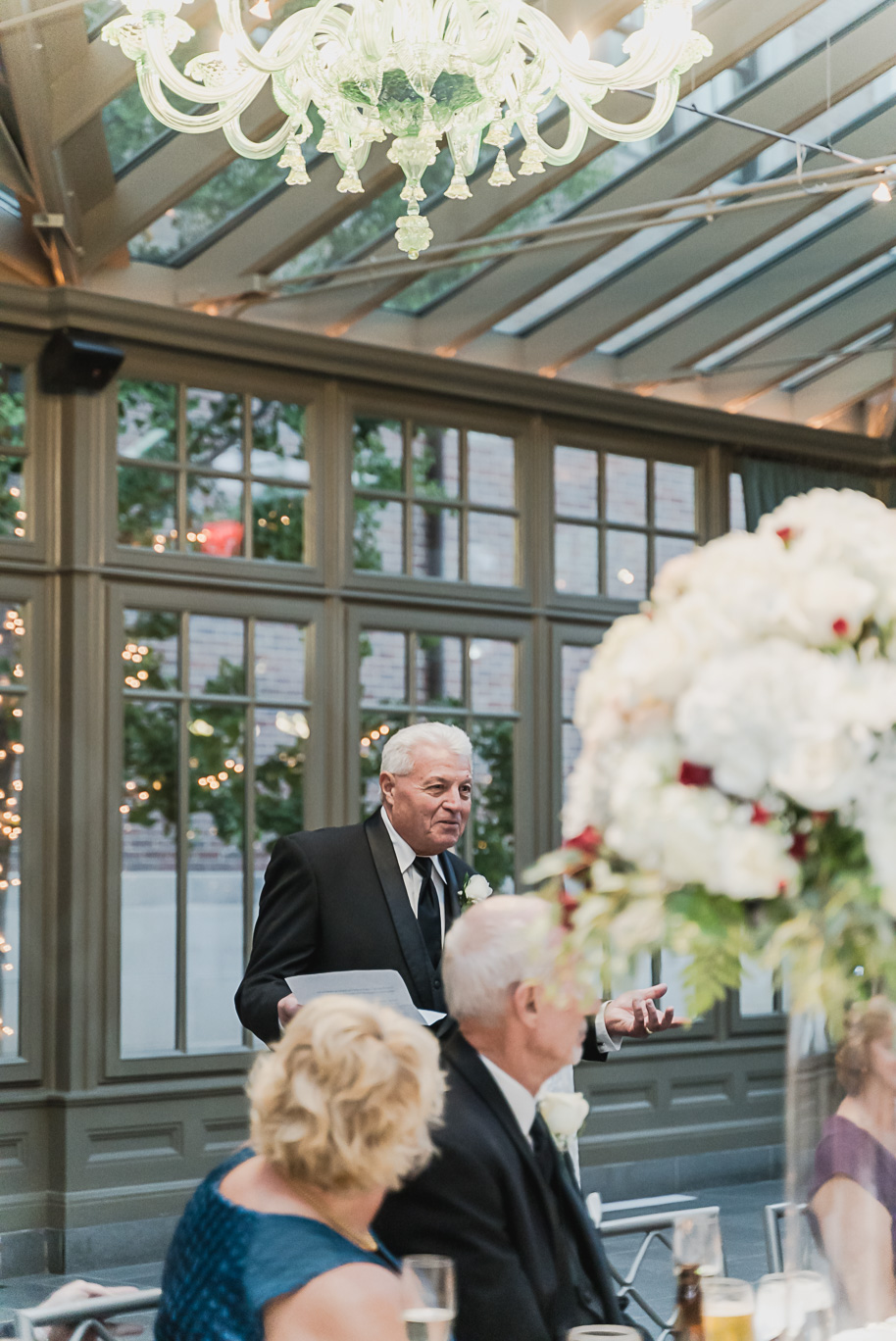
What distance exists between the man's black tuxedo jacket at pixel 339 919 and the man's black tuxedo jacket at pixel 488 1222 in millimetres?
1714

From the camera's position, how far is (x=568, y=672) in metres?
7.87

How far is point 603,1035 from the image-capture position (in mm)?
3322

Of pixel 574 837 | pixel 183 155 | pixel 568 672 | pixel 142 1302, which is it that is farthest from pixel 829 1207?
pixel 568 672

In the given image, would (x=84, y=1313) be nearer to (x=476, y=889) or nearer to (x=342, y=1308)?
(x=342, y=1308)

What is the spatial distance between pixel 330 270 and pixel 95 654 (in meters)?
1.73

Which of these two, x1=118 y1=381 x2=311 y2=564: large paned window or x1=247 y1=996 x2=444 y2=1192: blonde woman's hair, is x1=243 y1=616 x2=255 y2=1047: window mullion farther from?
x1=247 y1=996 x2=444 y2=1192: blonde woman's hair

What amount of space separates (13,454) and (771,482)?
3.87 m

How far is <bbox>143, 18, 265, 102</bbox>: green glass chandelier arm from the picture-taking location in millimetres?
3412

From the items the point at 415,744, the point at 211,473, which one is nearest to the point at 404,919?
the point at 415,744

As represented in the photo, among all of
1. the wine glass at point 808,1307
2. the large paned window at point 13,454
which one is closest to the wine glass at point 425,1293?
the wine glass at point 808,1307

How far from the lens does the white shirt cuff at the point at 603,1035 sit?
125 inches

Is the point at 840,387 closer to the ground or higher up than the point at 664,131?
closer to the ground

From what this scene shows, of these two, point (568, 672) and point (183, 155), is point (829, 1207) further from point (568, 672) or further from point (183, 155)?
point (568, 672)

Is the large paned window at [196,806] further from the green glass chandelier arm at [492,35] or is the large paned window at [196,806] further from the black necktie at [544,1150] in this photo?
the black necktie at [544,1150]
